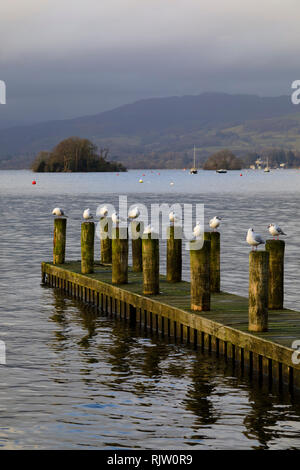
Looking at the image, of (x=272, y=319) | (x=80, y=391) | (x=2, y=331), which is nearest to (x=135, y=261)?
(x=2, y=331)

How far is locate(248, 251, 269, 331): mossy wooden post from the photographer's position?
1633cm

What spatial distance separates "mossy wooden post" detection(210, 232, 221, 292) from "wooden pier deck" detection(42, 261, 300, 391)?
1.08ft

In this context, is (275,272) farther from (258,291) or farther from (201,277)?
(258,291)

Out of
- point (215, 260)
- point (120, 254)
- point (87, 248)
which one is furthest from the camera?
point (87, 248)

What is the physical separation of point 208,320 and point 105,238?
980 centimetres

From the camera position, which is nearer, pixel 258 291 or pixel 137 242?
pixel 258 291

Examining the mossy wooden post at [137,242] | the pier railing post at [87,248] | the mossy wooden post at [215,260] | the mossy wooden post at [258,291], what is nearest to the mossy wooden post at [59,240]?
the pier railing post at [87,248]

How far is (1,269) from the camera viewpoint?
33.4m

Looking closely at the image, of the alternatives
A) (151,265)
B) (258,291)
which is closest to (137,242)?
(151,265)

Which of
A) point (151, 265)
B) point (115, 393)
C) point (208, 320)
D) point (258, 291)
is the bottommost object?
point (115, 393)

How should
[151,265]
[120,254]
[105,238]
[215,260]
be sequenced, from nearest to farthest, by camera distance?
[151,265] → [215,260] → [120,254] → [105,238]

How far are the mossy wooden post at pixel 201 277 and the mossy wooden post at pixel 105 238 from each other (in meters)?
7.85

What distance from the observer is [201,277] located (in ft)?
60.8
